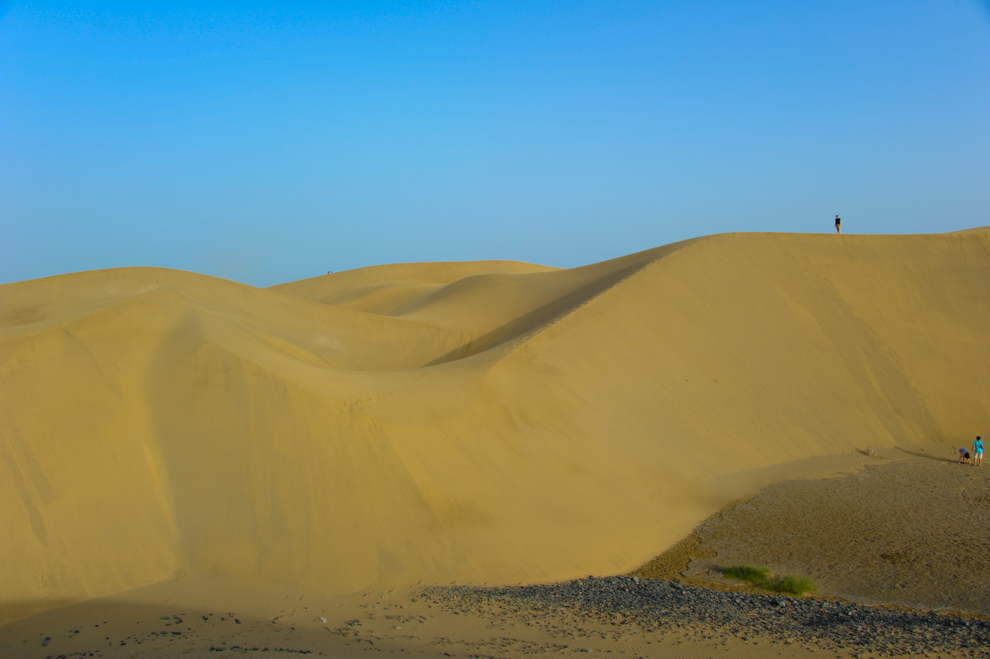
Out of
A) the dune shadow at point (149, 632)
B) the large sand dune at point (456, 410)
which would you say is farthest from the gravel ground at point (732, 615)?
the dune shadow at point (149, 632)

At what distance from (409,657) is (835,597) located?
4.89 m

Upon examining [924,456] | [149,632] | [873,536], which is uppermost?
[149,632]

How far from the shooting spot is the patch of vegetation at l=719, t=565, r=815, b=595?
7.12 m

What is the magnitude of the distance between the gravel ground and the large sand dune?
2.53 feet

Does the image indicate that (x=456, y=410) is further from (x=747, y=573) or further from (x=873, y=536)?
(x=873, y=536)

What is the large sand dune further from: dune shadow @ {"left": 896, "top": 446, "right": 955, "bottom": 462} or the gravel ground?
the gravel ground

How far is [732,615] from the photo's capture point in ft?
20.2

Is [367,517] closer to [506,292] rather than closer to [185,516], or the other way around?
[185,516]

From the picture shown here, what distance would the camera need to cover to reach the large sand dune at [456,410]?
719 centimetres

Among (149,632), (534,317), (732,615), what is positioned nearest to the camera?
(149,632)

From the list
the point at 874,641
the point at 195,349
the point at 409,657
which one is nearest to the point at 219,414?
the point at 195,349

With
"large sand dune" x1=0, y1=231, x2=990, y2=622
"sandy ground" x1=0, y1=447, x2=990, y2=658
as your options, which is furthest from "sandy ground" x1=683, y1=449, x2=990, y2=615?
"large sand dune" x1=0, y1=231, x2=990, y2=622

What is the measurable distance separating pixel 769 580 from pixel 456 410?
4829 mm

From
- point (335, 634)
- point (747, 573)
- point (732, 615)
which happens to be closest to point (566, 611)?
point (732, 615)
